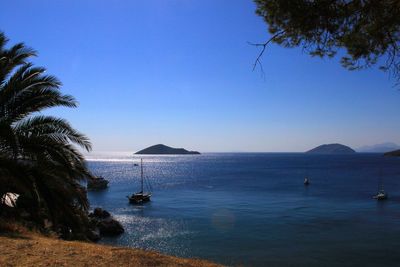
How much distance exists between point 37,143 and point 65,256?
4.04 meters

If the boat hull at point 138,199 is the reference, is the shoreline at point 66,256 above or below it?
above

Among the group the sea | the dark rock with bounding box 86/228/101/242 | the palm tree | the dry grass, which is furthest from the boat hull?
the dry grass

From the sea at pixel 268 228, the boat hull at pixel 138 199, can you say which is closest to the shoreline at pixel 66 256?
the sea at pixel 268 228

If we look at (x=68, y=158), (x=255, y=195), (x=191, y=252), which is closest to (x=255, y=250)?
(x=191, y=252)

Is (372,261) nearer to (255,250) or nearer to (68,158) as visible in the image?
(255,250)

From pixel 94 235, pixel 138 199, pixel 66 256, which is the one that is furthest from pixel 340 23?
pixel 138 199

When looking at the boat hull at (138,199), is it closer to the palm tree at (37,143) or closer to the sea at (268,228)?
the sea at (268,228)

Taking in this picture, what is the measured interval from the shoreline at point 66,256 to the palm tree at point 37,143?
1.85m

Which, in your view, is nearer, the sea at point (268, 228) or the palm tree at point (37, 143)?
the palm tree at point (37, 143)

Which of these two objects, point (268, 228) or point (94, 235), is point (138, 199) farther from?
point (268, 228)

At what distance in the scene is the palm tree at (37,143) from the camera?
10797 mm

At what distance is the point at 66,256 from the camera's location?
820 cm

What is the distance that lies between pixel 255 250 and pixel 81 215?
17.8 m

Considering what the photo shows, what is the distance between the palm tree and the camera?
10797 millimetres
